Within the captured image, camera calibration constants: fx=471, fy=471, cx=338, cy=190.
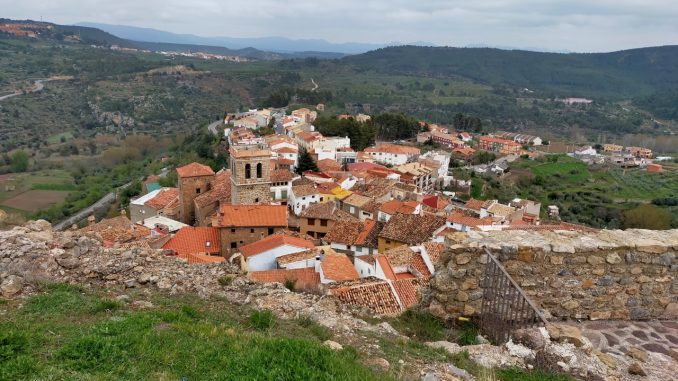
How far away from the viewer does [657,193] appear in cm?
5491

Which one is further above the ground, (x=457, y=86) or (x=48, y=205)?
(x=457, y=86)

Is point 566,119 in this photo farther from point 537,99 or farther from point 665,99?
point 665,99

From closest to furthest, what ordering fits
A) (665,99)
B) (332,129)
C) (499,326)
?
(499,326) < (332,129) < (665,99)

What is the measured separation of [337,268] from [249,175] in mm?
12585

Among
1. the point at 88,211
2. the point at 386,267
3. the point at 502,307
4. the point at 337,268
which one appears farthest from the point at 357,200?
the point at 502,307

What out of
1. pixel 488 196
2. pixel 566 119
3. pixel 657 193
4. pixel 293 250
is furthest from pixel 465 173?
pixel 566 119

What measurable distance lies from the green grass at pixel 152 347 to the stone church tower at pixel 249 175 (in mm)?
20964

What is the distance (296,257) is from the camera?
61.2 ft

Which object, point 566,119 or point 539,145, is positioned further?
Result: point 566,119

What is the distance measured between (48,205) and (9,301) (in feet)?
159

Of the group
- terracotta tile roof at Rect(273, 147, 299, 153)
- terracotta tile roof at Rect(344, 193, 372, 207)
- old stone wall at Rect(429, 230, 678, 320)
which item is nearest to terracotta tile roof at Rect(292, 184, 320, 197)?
terracotta tile roof at Rect(344, 193, 372, 207)

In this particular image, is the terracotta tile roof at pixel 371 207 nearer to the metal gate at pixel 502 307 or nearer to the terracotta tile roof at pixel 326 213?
the terracotta tile roof at pixel 326 213

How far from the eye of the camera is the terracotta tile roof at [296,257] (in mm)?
18484

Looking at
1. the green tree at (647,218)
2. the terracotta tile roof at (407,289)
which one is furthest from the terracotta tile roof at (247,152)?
the green tree at (647,218)
